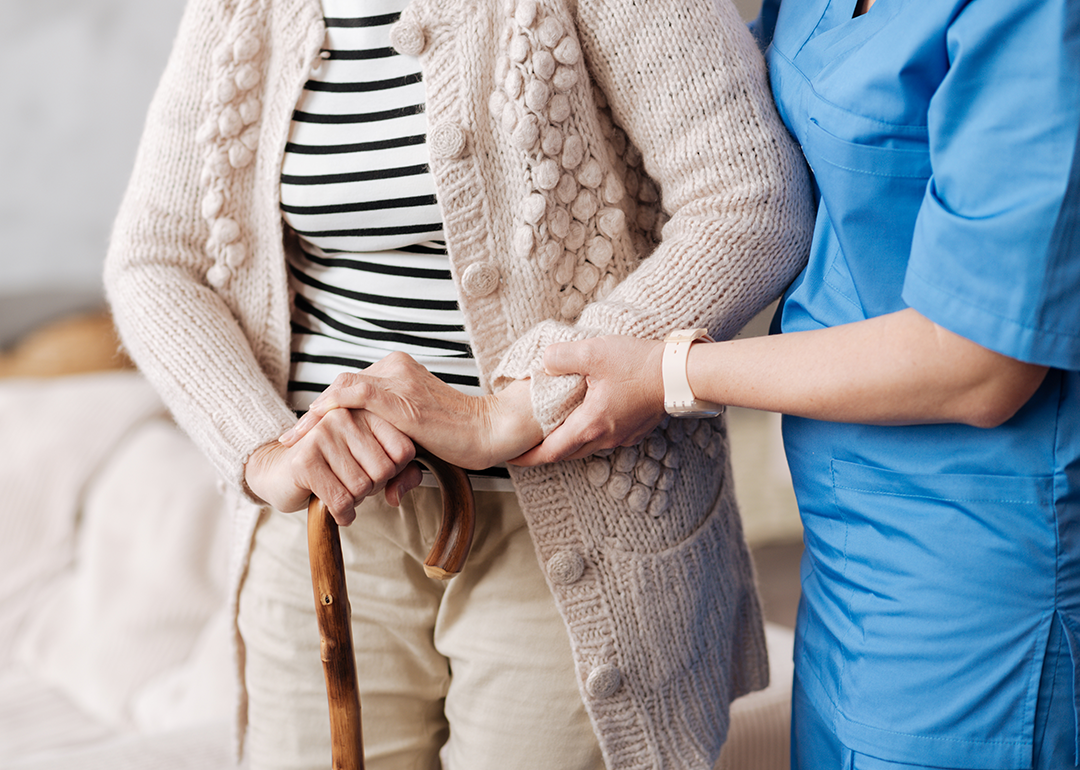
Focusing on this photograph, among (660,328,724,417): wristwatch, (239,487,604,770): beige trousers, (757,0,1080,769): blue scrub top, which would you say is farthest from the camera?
(239,487,604,770): beige trousers

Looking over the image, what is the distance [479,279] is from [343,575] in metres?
0.29

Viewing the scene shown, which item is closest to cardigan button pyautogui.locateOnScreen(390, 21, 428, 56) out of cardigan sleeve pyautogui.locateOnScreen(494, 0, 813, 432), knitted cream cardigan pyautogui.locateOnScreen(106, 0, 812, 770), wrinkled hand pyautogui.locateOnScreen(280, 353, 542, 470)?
knitted cream cardigan pyautogui.locateOnScreen(106, 0, 812, 770)

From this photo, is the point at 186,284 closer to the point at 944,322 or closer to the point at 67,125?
the point at 944,322

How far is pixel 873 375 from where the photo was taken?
66 centimetres

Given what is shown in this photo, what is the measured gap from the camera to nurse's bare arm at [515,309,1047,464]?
637 mm

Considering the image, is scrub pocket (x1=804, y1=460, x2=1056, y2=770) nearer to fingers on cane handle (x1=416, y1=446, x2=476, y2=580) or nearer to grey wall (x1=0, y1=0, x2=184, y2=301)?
fingers on cane handle (x1=416, y1=446, x2=476, y2=580)

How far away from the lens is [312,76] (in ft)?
2.80

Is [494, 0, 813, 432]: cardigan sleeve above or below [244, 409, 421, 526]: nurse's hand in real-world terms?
above

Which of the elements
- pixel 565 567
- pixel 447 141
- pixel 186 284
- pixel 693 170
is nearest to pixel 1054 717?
pixel 565 567

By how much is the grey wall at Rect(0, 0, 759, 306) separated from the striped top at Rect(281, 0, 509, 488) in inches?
101

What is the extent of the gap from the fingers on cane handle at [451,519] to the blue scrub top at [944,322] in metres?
0.32

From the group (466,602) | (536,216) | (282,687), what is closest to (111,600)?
(282,687)

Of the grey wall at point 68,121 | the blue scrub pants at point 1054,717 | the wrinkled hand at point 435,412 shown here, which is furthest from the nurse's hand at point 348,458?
the grey wall at point 68,121

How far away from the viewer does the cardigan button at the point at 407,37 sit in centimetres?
79
